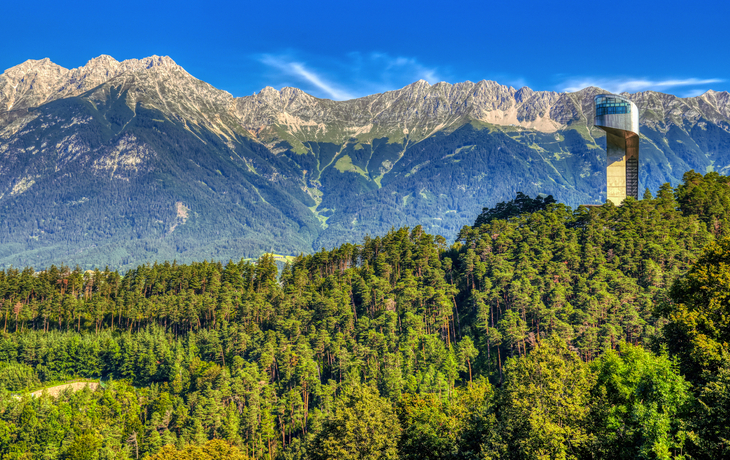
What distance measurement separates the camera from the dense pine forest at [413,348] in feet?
158

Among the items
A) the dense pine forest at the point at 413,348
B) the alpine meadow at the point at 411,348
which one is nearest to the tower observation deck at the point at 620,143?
the dense pine forest at the point at 413,348

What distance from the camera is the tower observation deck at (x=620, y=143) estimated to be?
146500 millimetres

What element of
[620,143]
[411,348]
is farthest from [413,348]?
[620,143]

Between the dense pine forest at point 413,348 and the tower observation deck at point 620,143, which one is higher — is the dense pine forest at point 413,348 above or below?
below

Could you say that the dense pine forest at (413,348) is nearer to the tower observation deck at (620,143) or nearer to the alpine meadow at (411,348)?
the alpine meadow at (411,348)

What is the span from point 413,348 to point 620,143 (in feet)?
259

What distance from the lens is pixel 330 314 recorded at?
454 ft

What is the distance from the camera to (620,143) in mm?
149250

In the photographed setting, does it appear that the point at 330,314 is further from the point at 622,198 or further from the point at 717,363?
the point at 717,363

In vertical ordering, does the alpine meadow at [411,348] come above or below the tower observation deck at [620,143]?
below

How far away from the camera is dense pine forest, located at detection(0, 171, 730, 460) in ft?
158

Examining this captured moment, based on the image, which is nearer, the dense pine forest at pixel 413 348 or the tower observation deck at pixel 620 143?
the dense pine forest at pixel 413 348

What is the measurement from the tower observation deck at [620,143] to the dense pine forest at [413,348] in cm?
726

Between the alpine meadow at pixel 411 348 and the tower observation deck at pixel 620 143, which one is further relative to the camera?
the tower observation deck at pixel 620 143
